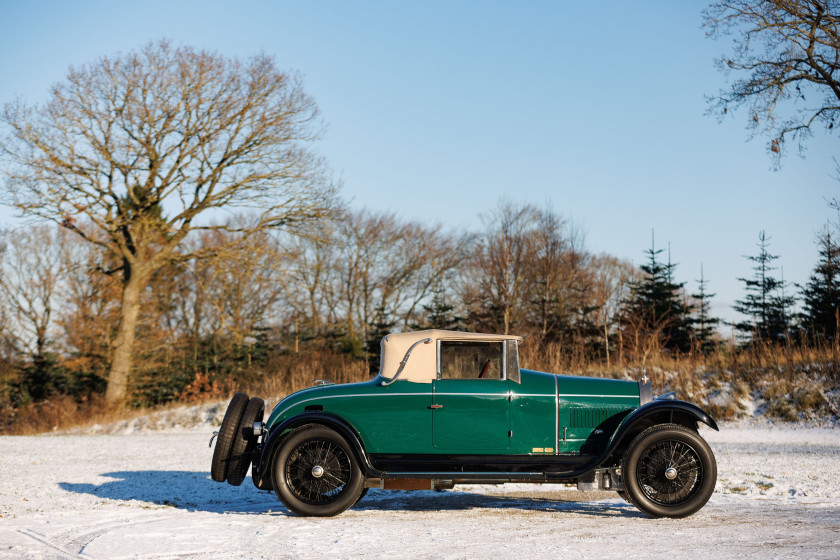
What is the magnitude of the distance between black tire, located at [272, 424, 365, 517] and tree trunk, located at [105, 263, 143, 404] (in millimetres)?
23088

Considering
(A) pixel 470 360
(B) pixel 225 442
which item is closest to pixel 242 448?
(B) pixel 225 442

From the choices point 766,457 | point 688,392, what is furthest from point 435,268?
point 766,457

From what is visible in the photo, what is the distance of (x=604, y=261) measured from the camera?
56812 millimetres

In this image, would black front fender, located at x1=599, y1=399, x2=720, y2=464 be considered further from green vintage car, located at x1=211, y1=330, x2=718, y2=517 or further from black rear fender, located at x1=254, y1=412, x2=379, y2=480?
black rear fender, located at x1=254, y1=412, x2=379, y2=480

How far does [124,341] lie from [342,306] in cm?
1833

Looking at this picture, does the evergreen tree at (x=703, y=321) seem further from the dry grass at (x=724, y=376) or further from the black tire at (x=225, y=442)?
the black tire at (x=225, y=442)

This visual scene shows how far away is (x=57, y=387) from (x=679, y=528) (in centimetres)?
3344

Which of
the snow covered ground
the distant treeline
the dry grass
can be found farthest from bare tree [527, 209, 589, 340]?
the snow covered ground

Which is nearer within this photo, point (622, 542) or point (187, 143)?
point (622, 542)

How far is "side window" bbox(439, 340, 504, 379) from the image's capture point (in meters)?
7.58

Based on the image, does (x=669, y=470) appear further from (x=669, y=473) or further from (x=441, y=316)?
(x=441, y=316)

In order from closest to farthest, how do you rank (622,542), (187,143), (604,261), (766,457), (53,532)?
(622,542) → (53,532) → (766,457) → (187,143) → (604,261)

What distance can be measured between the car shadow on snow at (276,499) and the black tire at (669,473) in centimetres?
33

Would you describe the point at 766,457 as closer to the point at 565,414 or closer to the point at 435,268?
the point at 565,414
